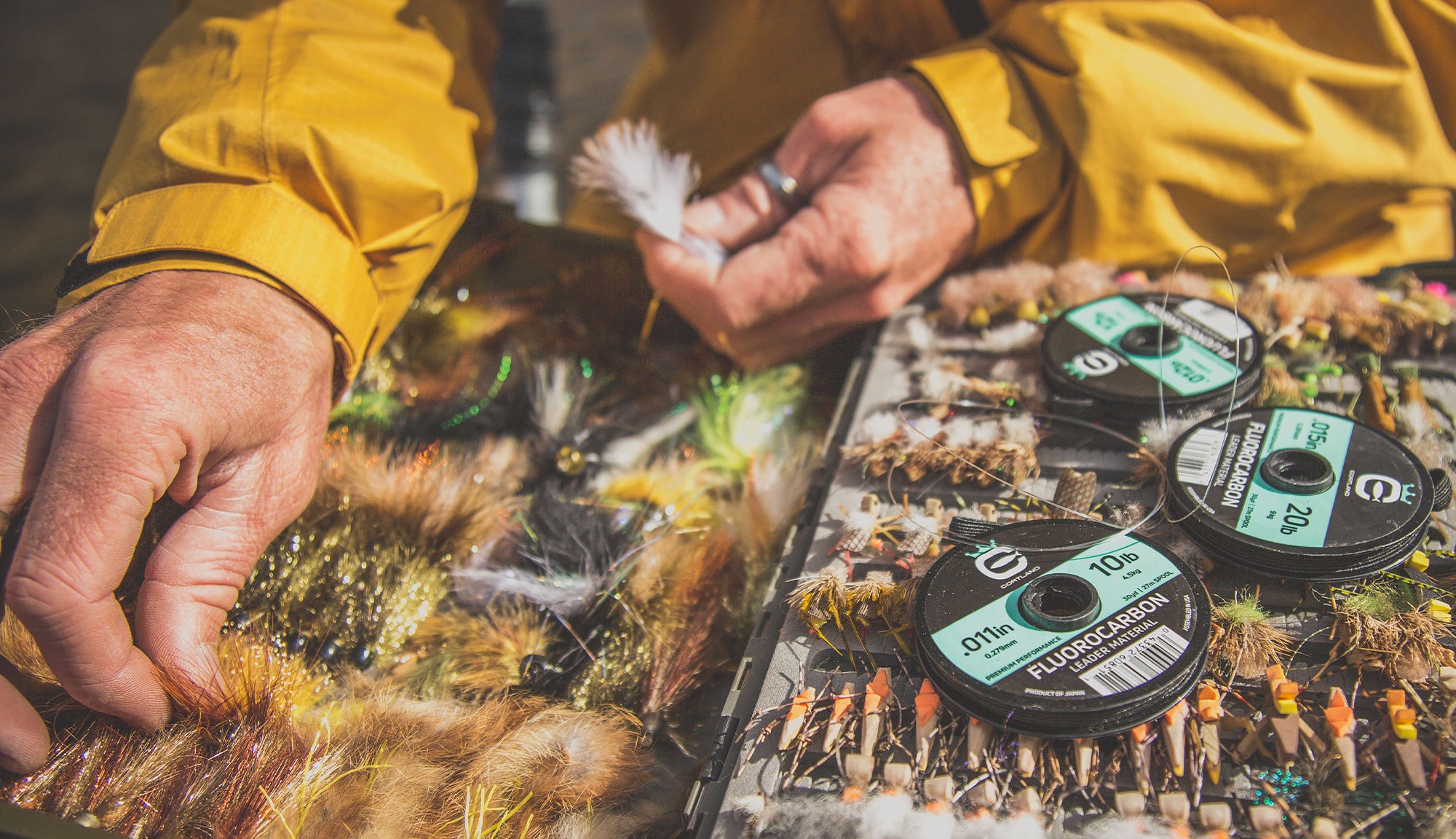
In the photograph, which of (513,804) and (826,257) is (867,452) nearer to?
(826,257)

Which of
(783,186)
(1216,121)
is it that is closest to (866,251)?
(783,186)

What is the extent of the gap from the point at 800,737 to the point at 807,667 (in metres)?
0.06

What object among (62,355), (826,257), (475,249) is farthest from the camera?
(475,249)

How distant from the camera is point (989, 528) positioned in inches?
30.5

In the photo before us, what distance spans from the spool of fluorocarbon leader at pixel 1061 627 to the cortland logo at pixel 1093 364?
23cm

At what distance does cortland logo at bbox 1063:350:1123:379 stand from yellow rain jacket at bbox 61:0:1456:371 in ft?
0.87

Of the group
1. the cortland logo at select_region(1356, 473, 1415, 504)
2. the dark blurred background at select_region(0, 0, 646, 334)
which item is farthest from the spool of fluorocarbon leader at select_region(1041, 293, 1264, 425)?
the dark blurred background at select_region(0, 0, 646, 334)

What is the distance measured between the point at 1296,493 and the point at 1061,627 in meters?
0.25

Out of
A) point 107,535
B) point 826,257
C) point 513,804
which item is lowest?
point 513,804

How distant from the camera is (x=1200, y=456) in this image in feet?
2.65

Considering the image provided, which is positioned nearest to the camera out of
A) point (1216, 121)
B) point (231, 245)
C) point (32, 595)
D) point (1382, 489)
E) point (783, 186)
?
point (32, 595)

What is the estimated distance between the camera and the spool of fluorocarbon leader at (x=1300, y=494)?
0.71 meters

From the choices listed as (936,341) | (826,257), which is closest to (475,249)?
(826,257)

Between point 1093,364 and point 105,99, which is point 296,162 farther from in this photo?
point 105,99
